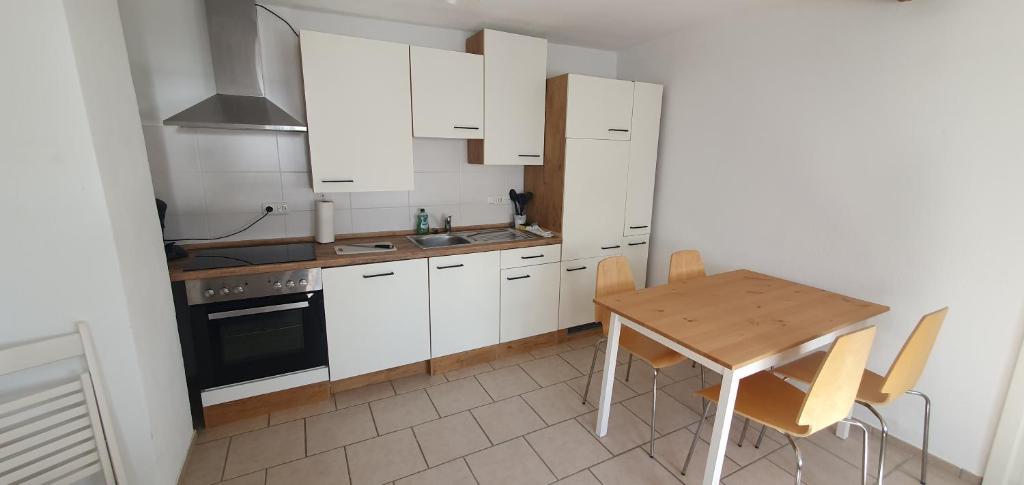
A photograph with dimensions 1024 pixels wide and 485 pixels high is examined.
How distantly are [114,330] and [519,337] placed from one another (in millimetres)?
2079

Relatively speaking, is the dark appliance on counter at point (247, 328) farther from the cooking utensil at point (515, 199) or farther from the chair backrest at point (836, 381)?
the chair backrest at point (836, 381)

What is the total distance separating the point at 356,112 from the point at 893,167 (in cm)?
273

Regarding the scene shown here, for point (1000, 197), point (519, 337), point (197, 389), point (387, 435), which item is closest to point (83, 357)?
point (197, 389)

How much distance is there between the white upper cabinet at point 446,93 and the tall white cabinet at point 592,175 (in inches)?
22.1

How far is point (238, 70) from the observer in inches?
85.4

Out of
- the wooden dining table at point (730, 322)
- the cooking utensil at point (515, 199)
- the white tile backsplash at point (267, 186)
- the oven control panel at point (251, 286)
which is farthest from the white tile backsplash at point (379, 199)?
the wooden dining table at point (730, 322)

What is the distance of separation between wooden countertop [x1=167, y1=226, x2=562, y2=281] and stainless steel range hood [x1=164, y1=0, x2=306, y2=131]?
0.68 m

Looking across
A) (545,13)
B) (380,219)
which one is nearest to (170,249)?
(380,219)

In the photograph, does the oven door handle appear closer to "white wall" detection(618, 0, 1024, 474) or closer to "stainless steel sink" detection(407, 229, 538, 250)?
"stainless steel sink" detection(407, 229, 538, 250)

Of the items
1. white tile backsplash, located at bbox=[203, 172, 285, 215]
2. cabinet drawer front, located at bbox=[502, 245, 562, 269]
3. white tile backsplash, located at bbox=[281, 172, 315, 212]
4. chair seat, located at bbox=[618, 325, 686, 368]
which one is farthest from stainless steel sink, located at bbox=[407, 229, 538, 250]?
chair seat, located at bbox=[618, 325, 686, 368]

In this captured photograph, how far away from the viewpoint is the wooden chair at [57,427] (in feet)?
4.09

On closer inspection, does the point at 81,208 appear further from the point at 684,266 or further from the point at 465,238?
the point at 684,266

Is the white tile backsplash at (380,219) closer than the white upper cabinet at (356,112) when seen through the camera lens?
Result: No

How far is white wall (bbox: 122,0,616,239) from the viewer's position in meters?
2.14
